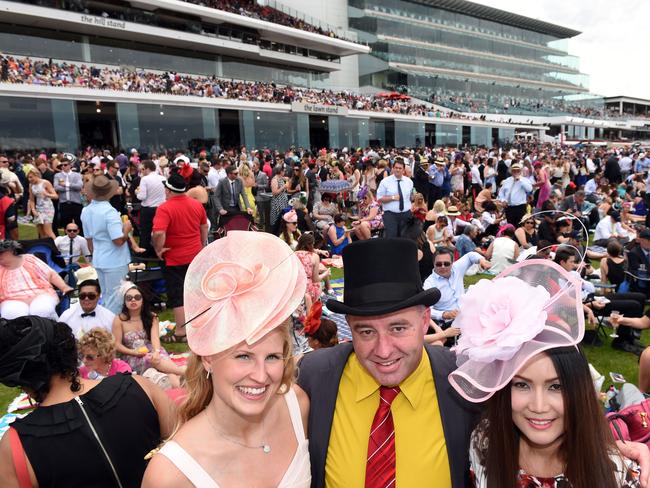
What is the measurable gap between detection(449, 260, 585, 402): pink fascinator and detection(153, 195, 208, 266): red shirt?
14.6ft

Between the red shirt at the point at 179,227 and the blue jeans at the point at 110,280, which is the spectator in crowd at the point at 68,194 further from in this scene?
the red shirt at the point at 179,227

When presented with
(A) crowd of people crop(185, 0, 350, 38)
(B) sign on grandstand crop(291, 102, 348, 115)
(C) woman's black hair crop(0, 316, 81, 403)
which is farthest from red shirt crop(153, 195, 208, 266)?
(A) crowd of people crop(185, 0, 350, 38)

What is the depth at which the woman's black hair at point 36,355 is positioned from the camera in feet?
6.75

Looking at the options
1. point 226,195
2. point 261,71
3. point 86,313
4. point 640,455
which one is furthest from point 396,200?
point 261,71

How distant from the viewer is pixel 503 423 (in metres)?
1.81

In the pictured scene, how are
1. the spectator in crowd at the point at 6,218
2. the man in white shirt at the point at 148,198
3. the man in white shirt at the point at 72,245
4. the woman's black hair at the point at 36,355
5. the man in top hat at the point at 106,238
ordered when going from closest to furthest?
the woman's black hair at the point at 36,355 < the man in top hat at the point at 106,238 < the man in white shirt at the point at 72,245 < the spectator in crowd at the point at 6,218 < the man in white shirt at the point at 148,198

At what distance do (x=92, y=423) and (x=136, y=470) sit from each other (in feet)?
1.04

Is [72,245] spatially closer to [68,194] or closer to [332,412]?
[68,194]

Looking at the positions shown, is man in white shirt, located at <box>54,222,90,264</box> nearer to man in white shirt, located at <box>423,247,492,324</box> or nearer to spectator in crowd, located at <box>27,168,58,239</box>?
spectator in crowd, located at <box>27,168,58,239</box>

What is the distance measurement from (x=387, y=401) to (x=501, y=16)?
8036cm

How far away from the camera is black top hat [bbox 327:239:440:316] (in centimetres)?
195

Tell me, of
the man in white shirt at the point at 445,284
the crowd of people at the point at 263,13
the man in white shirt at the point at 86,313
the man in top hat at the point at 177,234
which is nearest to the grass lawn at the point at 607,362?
the man in top hat at the point at 177,234

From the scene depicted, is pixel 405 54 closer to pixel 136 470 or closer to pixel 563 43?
pixel 563 43

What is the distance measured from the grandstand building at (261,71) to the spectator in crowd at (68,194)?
508 inches
